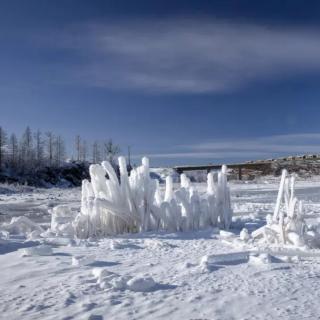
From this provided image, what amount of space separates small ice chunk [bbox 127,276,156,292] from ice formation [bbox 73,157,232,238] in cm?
403

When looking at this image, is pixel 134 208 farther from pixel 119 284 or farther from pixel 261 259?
pixel 119 284

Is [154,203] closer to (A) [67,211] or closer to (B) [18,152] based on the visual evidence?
(A) [67,211]

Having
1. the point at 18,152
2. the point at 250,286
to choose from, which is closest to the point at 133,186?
the point at 250,286

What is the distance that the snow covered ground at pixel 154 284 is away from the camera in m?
4.20

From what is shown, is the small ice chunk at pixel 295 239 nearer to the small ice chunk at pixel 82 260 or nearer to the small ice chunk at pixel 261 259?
the small ice chunk at pixel 261 259

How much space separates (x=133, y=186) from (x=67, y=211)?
1.95 m

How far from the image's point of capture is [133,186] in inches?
363

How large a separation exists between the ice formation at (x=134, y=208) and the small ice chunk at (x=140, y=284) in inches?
159

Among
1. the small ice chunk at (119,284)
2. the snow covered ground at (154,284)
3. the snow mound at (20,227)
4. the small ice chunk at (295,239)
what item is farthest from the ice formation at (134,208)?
the small ice chunk at (119,284)

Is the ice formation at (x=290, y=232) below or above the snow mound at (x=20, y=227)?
above

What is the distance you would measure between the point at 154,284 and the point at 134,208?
433 centimetres

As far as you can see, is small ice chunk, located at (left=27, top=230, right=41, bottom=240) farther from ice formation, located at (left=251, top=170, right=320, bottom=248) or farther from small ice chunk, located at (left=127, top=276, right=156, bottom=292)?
small ice chunk, located at (left=127, top=276, right=156, bottom=292)

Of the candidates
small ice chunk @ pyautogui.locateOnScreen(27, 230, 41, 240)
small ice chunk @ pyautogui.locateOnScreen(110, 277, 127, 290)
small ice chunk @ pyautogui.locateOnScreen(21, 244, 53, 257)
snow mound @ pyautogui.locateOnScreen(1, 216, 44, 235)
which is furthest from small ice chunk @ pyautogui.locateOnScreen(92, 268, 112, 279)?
snow mound @ pyautogui.locateOnScreen(1, 216, 44, 235)

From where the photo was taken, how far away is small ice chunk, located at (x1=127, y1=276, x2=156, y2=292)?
477 cm
